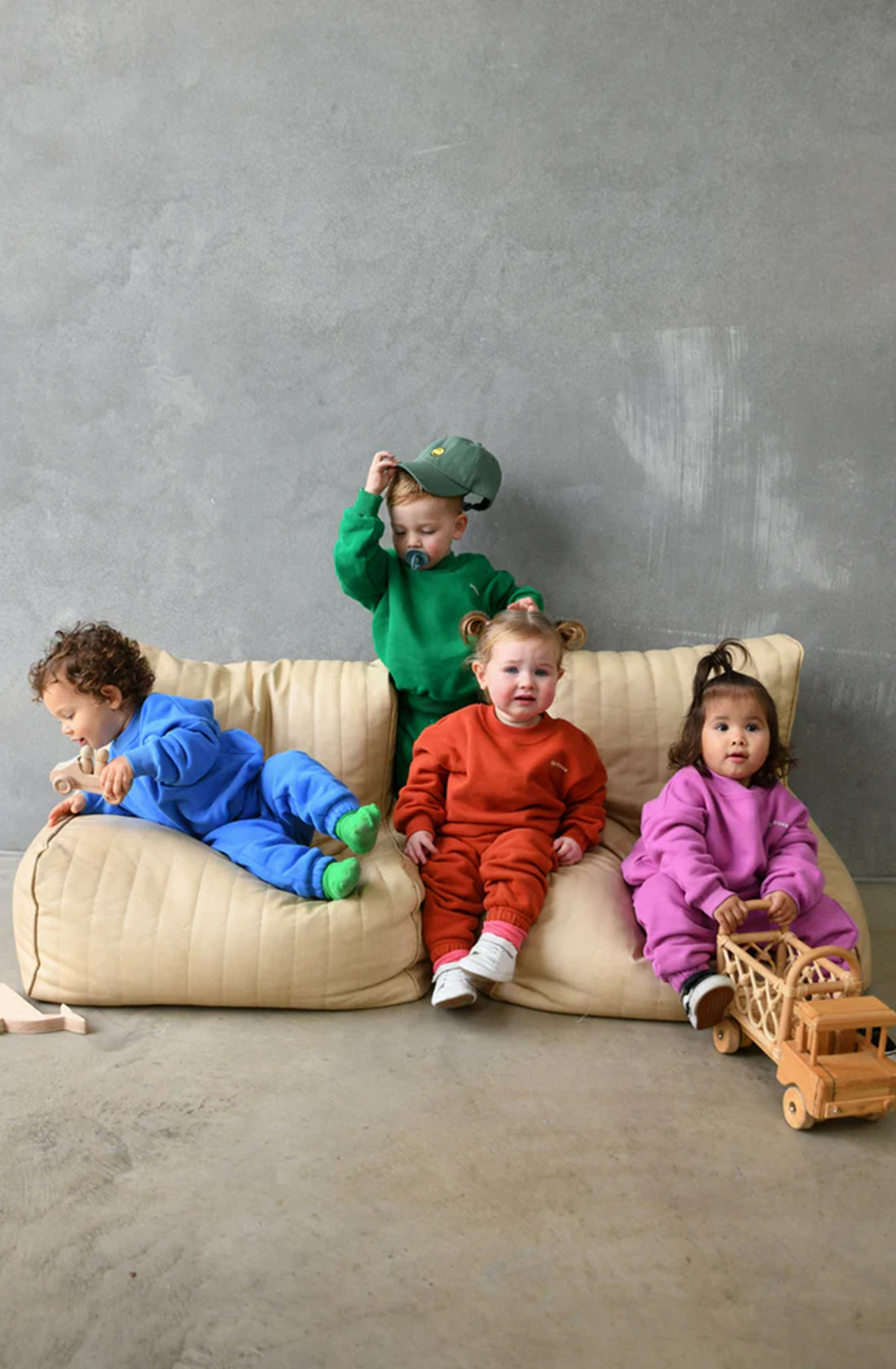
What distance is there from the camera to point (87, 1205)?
5.62 ft

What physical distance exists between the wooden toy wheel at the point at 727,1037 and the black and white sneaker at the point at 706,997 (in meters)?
0.02

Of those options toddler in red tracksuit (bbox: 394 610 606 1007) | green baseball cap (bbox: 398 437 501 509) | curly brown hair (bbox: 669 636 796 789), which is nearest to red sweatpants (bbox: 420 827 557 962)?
toddler in red tracksuit (bbox: 394 610 606 1007)

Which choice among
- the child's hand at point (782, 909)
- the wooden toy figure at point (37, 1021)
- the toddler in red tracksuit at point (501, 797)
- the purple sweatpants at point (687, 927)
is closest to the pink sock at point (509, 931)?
the toddler in red tracksuit at point (501, 797)

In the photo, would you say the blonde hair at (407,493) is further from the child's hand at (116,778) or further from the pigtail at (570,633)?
the child's hand at (116,778)

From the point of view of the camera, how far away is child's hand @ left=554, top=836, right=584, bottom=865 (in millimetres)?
2600

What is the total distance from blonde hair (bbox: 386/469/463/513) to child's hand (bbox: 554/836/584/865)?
93 centimetres

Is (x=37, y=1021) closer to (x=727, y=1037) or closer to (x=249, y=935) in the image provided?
(x=249, y=935)

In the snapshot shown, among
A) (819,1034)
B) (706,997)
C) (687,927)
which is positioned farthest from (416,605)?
(819,1034)

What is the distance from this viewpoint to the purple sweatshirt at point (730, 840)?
235 cm

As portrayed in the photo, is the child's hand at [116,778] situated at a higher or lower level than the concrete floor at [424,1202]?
higher

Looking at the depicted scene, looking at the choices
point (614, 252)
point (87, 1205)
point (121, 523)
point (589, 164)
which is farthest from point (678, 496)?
point (87, 1205)

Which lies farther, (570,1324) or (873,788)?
(873,788)

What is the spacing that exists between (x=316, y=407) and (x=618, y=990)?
1757 millimetres

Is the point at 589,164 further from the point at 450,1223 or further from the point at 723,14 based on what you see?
the point at 450,1223
